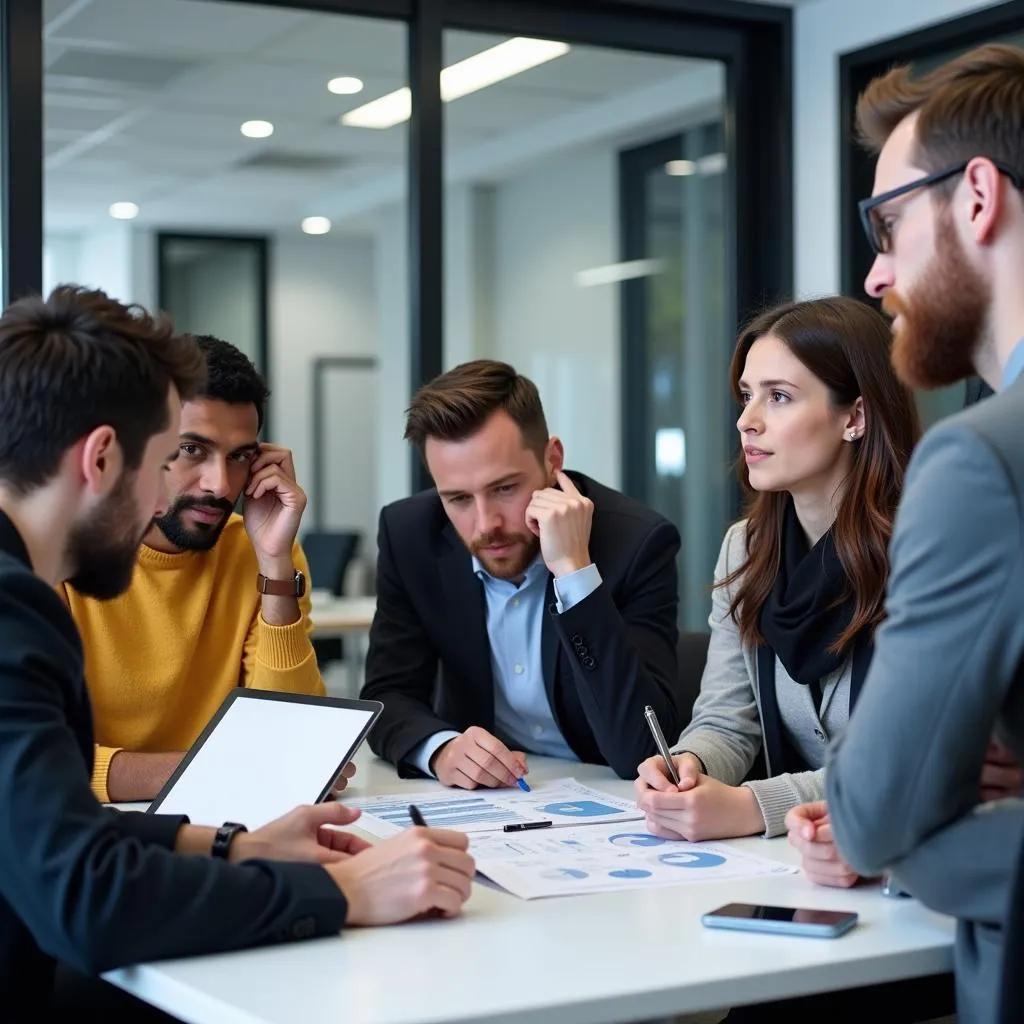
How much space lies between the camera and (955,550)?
132 centimetres

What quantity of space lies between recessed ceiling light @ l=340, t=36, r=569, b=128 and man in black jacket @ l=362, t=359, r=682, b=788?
2.97 metres

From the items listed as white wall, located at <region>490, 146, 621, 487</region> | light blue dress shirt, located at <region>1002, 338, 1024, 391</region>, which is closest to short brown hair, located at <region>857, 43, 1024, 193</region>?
light blue dress shirt, located at <region>1002, 338, 1024, 391</region>

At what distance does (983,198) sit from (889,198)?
0.11 m

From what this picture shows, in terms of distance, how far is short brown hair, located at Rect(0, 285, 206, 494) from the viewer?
1544 millimetres

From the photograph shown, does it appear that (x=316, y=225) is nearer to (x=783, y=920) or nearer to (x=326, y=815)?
(x=326, y=815)

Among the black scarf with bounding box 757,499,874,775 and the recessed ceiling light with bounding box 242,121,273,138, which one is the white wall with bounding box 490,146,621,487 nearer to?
the recessed ceiling light with bounding box 242,121,273,138

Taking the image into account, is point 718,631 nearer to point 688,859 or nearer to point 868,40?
point 688,859

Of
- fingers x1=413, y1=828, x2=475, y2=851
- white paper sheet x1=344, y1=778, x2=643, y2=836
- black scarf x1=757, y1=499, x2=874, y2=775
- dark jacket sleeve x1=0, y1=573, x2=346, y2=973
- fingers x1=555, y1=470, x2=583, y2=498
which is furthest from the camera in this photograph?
fingers x1=555, y1=470, x2=583, y2=498

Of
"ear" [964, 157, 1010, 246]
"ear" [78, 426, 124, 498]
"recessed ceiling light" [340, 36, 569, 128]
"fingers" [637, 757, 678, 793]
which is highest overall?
"recessed ceiling light" [340, 36, 569, 128]

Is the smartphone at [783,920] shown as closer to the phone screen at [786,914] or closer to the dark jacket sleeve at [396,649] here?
→ the phone screen at [786,914]

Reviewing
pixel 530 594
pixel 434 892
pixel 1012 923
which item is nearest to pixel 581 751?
pixel 530 594

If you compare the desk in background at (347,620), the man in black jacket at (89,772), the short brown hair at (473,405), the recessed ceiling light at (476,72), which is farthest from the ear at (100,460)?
the recessed ceiling light at (476,72)

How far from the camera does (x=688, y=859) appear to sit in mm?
1827

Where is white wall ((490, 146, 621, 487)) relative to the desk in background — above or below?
above
